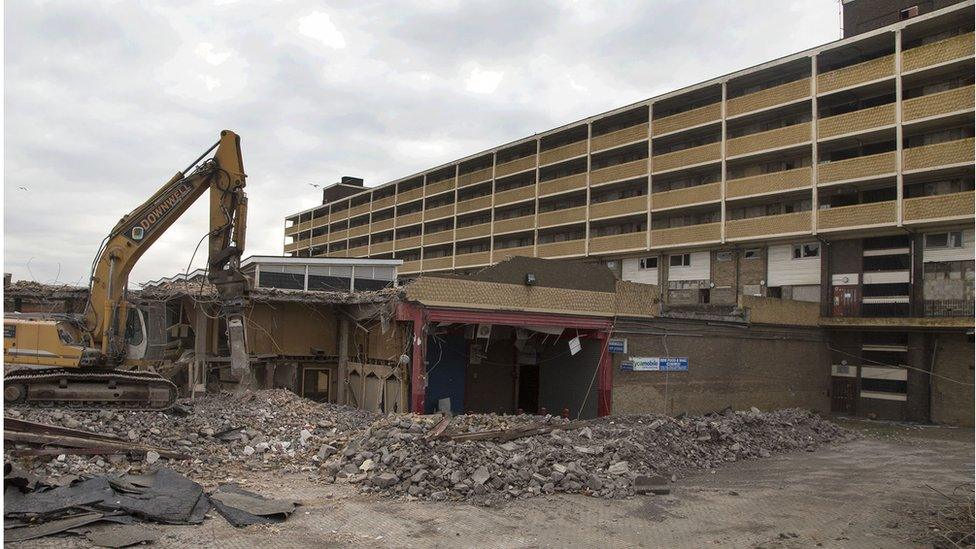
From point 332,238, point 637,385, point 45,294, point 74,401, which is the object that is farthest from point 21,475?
point 332,238

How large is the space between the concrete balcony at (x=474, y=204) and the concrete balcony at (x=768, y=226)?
21623 millimetres

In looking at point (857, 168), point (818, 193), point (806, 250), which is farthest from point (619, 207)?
point (857, 168)

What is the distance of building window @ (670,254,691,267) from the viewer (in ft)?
130

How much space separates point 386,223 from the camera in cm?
6638

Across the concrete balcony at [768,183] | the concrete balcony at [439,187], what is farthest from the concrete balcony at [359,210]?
the concrete balcony at [768,183]

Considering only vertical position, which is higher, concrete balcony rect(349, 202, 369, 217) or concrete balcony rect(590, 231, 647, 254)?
concrete balcony rect(349, 202, 369, 217)

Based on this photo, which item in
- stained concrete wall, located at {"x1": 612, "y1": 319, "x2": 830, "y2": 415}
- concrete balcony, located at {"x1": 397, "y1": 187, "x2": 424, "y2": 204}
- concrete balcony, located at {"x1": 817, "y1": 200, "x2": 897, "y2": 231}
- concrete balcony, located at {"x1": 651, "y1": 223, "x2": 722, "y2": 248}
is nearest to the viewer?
stained concrete wall, located at {"x1": 612, "y1": 319, "x2": 830, "y2": 415}

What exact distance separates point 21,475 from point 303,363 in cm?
1313

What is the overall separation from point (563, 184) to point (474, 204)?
33.4 feet

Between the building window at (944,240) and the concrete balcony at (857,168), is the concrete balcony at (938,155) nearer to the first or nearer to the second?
the concrete balcony at (857,168)

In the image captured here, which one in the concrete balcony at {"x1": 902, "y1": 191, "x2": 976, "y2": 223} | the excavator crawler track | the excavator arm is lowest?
the excavator crawler track

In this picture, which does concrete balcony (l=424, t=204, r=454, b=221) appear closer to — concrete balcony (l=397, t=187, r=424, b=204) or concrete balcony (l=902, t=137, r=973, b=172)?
concrete balcony (l=397, t=187, r=424, b=204)

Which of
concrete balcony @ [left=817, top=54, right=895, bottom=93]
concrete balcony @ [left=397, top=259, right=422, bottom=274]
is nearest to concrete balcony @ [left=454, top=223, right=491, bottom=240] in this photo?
concrete balcony @ [left=397, top=259, right=422, bottom=274]

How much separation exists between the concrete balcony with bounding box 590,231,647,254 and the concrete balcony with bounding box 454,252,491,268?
451 inches
